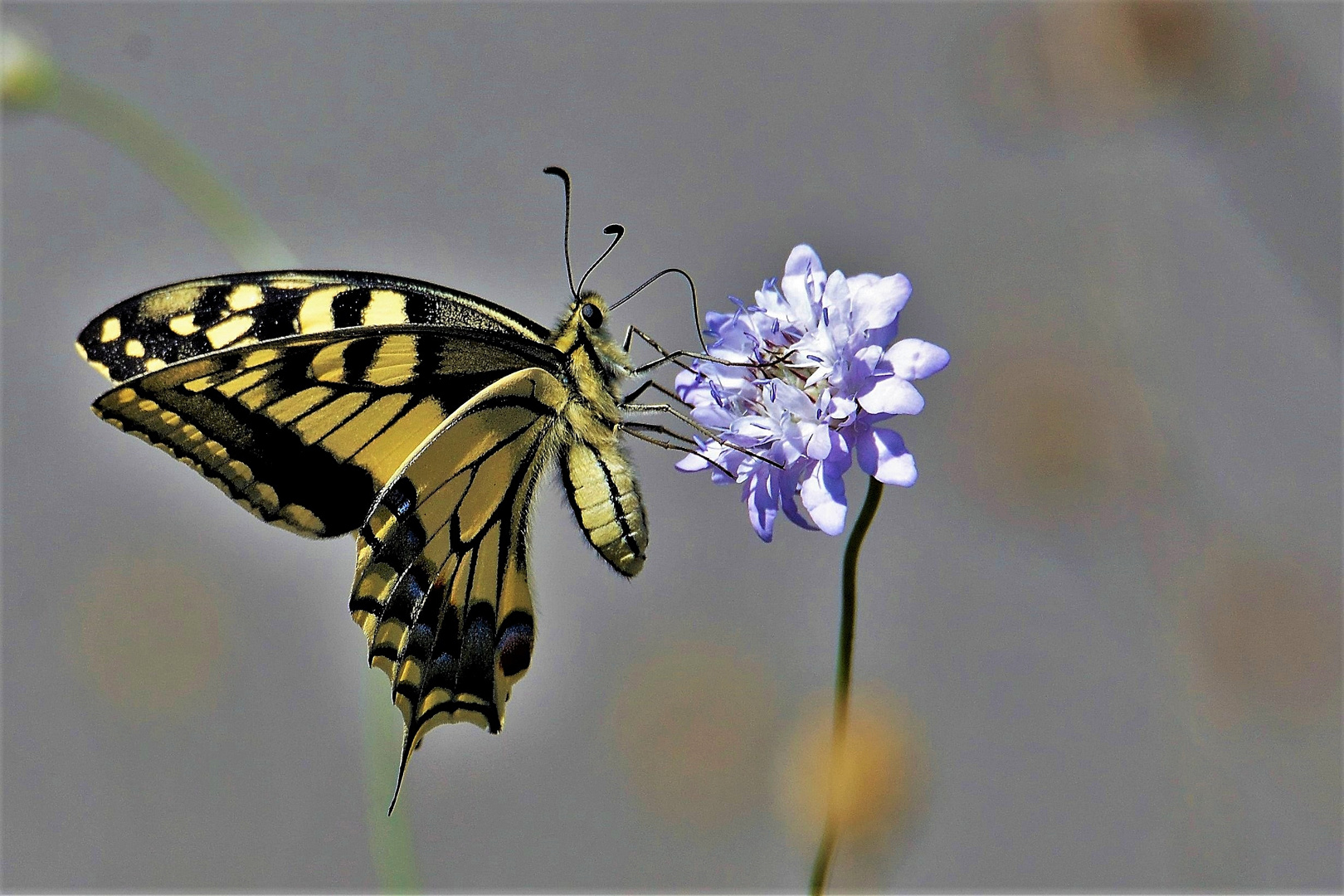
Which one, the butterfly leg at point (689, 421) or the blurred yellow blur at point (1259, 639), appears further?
the blurred yellow blur at point (1259, 639)

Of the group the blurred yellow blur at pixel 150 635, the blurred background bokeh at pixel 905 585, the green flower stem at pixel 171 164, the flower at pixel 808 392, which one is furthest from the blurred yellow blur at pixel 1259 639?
the blurred yellow blur at pixel 150 635

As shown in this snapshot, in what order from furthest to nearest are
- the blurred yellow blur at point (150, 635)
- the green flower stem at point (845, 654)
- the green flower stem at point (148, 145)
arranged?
the blurred yellow blur at point (150, 635) < the green flower stem at point (148, 145) < the green flower stem at point (845, 654)

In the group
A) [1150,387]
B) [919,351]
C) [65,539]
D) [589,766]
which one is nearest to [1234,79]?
[1150,387]

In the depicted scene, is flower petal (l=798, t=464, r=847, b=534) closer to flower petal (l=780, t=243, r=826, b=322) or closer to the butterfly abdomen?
flower petal (l=780, t=243, r=826, b=322)

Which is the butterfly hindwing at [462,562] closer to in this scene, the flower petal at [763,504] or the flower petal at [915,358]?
the flower petal at [763,504]

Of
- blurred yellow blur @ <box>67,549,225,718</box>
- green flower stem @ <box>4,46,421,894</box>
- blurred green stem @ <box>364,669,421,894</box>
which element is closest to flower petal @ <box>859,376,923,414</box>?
blurred green stem @ <box>364,669,421,894</box>

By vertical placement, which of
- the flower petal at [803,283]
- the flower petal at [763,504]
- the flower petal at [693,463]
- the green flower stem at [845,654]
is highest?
the flower petal at [803,283]
